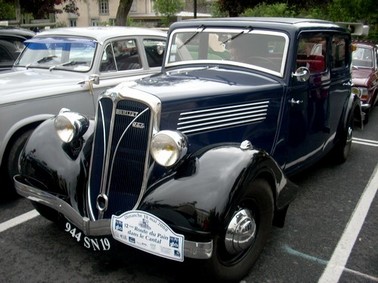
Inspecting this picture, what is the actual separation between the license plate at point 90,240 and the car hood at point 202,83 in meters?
1.02

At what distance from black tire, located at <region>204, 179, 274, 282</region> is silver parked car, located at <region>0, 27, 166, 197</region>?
8.23 ft

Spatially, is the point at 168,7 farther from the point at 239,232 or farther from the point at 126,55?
the point at 239,232

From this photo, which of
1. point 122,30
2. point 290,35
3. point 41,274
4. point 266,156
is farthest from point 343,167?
point 41,274

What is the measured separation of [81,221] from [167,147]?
0.74m

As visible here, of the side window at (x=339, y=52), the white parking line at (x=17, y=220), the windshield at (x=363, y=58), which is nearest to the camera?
the white parking line at (x=17, y=220)

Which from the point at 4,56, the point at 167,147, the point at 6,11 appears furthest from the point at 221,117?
the point at 6,11

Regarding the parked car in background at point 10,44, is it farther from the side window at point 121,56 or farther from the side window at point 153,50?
the side window at point 153,50

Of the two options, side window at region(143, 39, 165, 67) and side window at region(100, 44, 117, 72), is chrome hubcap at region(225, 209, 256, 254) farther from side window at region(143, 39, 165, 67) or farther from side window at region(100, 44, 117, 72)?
side window at region(143, 39, 165, 67)

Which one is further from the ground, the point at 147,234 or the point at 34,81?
the point at 34,81

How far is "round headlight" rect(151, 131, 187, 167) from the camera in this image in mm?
2471

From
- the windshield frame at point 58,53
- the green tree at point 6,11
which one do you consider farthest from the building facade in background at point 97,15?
the windshield frame at point 58,53

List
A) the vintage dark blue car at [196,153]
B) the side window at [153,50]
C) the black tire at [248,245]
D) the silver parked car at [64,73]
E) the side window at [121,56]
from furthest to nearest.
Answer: the side window at [153,50] < the side window at [121,56] < the silver parked car at [64,73] < the black tire at [248,245] < the vintage dark blue car at [196,153]

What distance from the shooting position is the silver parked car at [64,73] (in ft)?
13.4

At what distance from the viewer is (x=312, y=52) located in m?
4.18
